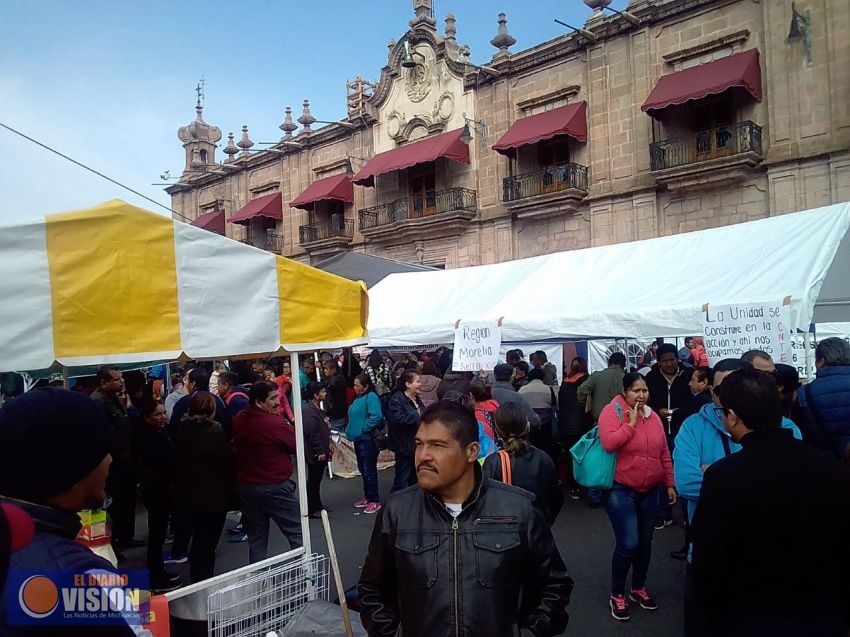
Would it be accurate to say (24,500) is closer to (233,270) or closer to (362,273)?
(233,270)

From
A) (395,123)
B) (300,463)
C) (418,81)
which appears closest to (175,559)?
(300,463)

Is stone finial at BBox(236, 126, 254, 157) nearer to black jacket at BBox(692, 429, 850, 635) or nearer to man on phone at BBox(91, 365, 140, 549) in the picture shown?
man on phone at BBox(91, 365, 140, 549)

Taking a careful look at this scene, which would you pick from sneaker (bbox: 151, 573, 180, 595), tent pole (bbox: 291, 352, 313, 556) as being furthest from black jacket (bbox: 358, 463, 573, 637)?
sneaker (bbox: 151, 573, 180, 595)

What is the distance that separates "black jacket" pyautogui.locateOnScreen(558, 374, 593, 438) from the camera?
804 cm

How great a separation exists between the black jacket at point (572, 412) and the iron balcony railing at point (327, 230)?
18104 millimetres

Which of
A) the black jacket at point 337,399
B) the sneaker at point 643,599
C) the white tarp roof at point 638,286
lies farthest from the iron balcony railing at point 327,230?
the sneaker at point 643,599

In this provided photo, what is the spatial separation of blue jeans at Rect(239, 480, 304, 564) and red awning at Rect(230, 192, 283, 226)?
78.9ft

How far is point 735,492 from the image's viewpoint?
231cm

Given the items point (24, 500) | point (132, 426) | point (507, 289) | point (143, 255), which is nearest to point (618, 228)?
point (507, 289)

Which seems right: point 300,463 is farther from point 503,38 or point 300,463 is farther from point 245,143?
point 245,143

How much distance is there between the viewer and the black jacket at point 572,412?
8039mm

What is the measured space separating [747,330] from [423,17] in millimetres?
20262

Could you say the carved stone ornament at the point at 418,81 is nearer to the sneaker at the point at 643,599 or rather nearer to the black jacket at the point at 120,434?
the black jacket at the point at 120,434

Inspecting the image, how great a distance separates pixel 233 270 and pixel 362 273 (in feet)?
32.0
